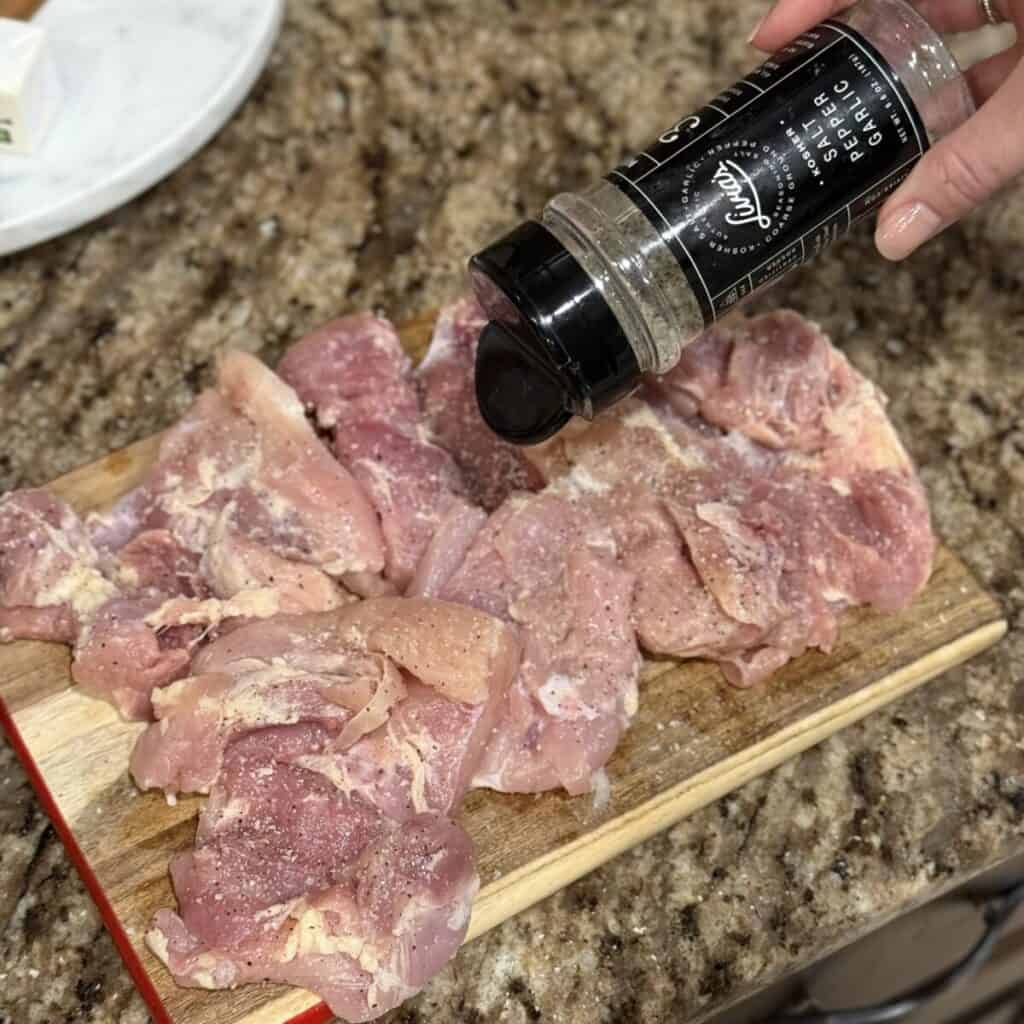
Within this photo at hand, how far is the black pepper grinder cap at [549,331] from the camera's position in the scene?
1730mm

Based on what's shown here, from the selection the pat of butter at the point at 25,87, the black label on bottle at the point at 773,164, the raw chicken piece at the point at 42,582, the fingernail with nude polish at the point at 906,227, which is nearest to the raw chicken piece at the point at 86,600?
the raw chicken piece at the point at 42,582

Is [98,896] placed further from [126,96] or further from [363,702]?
[126,96]

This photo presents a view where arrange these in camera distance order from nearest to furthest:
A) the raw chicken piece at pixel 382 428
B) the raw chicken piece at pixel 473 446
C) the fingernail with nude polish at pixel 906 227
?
the fingernail with nude polish at pixel 906 227
the raw chicken piece at pixel 382 428
the raw chicken piece at pixel 473 446

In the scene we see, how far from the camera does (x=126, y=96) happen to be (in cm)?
263

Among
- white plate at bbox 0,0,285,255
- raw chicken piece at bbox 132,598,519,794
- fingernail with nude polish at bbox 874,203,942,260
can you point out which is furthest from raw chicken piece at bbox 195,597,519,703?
white plate at bbox 0,0,285,255

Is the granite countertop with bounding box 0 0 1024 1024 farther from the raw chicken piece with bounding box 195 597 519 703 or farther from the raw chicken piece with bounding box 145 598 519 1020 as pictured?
the raw chicken piece with bounding box 195 597 519 703

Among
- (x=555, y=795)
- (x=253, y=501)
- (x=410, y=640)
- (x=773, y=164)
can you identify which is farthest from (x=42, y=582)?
(x=773, y=164)

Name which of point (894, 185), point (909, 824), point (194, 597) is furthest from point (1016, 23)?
point (194, 597)

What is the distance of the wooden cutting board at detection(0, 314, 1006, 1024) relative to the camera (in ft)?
6.04

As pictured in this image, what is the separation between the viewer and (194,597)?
204 cm

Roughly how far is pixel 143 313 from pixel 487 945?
144 centimetres

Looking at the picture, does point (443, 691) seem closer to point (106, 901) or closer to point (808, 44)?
point (106, 901)

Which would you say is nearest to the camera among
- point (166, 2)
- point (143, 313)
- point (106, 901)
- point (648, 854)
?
point (106, 901)

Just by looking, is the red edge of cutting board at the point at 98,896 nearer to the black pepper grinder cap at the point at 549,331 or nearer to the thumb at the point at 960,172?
the black pepper grinder cap at the point at 549,331
